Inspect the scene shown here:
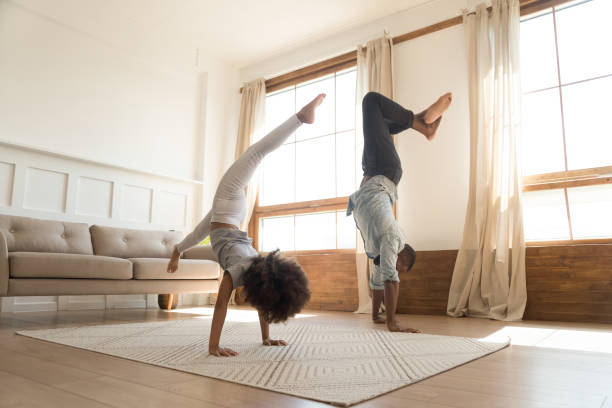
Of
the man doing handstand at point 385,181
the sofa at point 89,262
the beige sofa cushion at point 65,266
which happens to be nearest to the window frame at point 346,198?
the sofa at point 89,262

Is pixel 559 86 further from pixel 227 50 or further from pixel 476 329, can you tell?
pixel 227 50

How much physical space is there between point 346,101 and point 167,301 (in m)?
3.07

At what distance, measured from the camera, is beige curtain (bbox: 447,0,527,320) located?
136 inches

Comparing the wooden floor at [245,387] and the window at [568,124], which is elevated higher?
the window at [568,124]

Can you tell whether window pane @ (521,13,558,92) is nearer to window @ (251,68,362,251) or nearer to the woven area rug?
window @ (251,68,362,251)

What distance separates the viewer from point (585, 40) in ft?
12.0

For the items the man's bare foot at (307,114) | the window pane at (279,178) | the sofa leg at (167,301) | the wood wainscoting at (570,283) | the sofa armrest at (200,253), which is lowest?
the sofa leg at (167,301)

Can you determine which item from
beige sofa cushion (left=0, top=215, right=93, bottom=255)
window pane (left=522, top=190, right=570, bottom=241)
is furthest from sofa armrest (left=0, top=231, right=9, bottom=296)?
window pane (left=522, top=190, right=570, bottom=241)

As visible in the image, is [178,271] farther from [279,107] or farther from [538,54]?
[538,54]

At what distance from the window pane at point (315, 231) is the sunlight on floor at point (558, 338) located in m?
2.42

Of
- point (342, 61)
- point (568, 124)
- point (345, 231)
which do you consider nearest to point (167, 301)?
point (345, 231)

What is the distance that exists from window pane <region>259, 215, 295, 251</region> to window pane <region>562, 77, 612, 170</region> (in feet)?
10.0

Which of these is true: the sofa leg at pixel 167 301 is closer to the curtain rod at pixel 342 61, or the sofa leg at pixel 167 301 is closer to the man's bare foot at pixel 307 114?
the curtain rod at pixel 342 61

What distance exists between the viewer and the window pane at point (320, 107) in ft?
16.9
